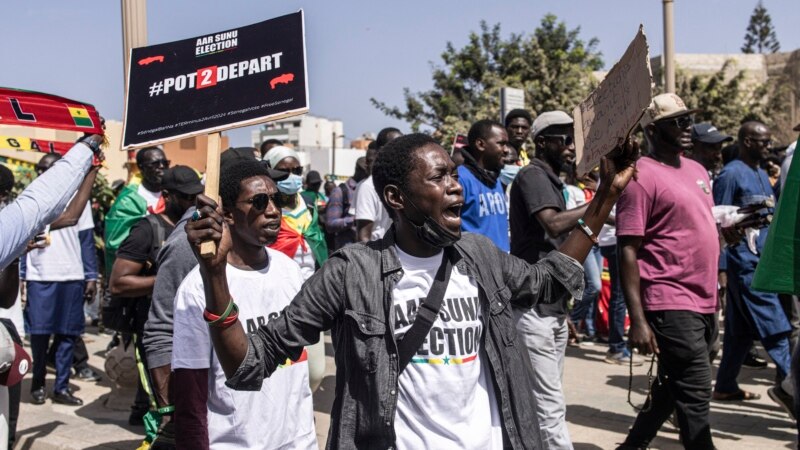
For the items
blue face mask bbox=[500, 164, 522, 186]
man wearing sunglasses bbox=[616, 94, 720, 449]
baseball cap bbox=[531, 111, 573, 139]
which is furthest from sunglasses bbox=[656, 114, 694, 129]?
blue face mask bbox=[500, 164, 522, 186]

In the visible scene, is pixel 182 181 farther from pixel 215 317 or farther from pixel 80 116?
pixel 215 317

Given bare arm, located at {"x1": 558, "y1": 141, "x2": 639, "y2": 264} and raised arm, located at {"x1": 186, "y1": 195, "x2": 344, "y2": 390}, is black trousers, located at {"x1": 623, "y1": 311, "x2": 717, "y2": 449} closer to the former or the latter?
bare arm, located at {"x1": 558, "y1": 141, "x2": 639, "y2": 264}

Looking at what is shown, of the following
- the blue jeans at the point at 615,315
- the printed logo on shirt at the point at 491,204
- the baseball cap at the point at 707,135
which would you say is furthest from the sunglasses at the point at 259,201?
the blue jeans at the point at 615,315

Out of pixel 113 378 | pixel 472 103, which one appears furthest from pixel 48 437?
pixel 472 103

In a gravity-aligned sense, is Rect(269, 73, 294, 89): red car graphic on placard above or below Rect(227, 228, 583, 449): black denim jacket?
above

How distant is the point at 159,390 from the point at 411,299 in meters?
1.84

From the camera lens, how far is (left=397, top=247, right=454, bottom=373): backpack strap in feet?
8.68

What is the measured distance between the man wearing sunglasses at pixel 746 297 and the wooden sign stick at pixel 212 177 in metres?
4.58

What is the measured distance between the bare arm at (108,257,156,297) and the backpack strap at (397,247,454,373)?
3.26 metres

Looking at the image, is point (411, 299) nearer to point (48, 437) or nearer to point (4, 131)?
point (4, 131)

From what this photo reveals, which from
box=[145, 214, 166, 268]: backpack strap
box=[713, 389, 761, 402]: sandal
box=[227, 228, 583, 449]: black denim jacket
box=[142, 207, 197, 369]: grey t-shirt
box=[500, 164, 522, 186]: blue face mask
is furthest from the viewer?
box=[713, 389, 761, 402]: sandal

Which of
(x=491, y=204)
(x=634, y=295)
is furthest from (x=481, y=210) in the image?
(x=634, y=295)

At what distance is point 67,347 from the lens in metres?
7.62

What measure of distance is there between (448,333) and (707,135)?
203 inches
